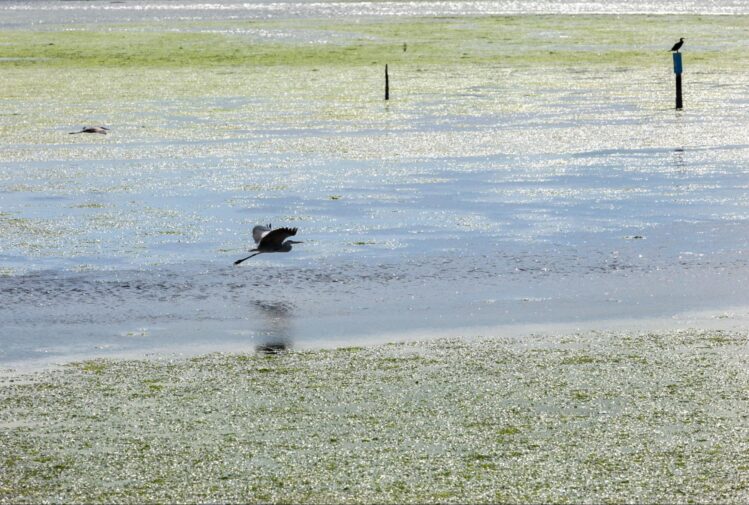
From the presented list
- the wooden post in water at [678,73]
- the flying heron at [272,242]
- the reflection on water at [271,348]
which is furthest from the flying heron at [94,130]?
the reflection on water at [271,348]

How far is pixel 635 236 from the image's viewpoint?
11953 mm

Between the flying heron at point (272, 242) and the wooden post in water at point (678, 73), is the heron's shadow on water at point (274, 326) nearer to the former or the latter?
the flying heron at point (272, 242)

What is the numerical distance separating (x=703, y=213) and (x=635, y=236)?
4.85ft

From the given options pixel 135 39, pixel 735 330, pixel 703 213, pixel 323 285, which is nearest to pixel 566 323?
pixel 735 330

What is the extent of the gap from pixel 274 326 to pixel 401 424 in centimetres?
237

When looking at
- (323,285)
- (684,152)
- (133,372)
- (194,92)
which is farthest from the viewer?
(194,92)

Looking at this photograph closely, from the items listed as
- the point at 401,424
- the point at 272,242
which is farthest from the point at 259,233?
the point at 401,424

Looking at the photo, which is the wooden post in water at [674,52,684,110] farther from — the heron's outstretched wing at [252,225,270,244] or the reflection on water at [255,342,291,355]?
the reflection on water at [255,342,291,355]

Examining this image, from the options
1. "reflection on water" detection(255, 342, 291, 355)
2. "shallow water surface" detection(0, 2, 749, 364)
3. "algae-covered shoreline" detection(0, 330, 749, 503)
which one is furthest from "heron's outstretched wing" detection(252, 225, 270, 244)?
"algae-covered shoreline" detection(0, 330, 749, 503)

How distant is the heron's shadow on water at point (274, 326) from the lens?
27.3 ft

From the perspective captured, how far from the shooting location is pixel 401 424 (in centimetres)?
666

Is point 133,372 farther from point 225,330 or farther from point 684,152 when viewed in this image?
point 684,152

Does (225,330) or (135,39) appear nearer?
(225,330)

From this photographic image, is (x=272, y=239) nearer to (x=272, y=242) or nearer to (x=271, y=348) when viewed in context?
(x=272, y=242)
